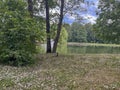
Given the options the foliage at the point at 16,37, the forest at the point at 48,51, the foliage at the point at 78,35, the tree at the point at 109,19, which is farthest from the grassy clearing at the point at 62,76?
the foliage at the point at 78,35

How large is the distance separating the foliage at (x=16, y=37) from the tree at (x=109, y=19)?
16.3 feet

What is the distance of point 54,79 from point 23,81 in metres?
1.08

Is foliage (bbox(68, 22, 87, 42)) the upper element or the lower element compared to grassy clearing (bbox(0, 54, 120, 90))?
lower

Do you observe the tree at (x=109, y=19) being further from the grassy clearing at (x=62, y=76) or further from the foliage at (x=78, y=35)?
the foliage at (x=78, y=35)

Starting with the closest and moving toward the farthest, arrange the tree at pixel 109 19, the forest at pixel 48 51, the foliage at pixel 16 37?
the forest at pixel 48 51
the foliage at pixel 16 37
the tree at pixel 109 19

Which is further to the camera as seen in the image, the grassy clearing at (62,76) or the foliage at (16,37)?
the foliage at (16,37)

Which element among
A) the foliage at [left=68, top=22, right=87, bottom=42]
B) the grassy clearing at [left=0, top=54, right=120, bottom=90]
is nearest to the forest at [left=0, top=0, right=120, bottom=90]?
the grassy clearing at [left=0, top=54, right=120, bottom=90]

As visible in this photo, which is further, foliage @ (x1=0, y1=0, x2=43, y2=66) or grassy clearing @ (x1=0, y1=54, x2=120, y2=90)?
foliage @ (x1=0, y1=0, x2=43, y2=66)

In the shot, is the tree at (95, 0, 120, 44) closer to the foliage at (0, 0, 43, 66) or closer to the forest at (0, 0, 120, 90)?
the forest at (0, 0, 120, 90)

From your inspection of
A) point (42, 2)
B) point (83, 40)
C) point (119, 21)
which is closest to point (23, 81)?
point (119, 21)

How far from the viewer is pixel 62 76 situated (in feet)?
30.3

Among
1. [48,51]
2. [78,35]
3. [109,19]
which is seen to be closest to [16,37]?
[48,51]

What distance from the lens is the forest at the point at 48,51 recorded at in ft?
27.8

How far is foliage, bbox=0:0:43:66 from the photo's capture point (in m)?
11.2
